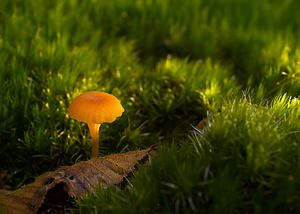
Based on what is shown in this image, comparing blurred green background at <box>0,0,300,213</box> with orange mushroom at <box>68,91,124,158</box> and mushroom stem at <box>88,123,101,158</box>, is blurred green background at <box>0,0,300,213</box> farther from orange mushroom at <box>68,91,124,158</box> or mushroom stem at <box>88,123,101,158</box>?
orange mushroom at <box>68,91,124,158</box>

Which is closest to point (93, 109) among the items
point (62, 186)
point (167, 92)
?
point (62, 186)

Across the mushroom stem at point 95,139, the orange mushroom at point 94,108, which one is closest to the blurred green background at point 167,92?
the mushroom stem at point 95,139

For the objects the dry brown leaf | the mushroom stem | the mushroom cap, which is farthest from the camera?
the mushroom stem

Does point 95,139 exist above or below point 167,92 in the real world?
below

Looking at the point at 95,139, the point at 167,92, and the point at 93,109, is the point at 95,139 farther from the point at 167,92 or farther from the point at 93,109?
the point at 167,92

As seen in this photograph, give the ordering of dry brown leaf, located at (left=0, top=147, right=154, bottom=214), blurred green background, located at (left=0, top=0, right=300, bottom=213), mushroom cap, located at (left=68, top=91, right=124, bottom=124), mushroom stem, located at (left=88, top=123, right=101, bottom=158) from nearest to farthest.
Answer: blurred green background, located at (left=0, top=0, right=300, bottom=213), dry brown leaf, located at (left=0, top=147, right=154, bottom=214), mushroom cap, located at (left=68, top=91, right=124, bottom=124), mushroom stem, located at (left=88, top=123, right=101, bottom=158)

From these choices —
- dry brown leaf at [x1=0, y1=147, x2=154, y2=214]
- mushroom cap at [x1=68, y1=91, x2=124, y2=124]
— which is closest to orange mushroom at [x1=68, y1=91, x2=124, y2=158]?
mushroom cap at [x1=68, y1=91, x2=124, y2=124]

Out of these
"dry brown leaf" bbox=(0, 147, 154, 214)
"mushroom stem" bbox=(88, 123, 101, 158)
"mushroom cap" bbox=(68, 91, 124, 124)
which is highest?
"mushroom cap" bbox=(68, 91, 124, 124)

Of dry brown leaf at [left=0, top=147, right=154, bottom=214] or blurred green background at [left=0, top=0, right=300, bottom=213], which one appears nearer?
blurred green background at [left=0, top=0, right=300, bottom=213]
